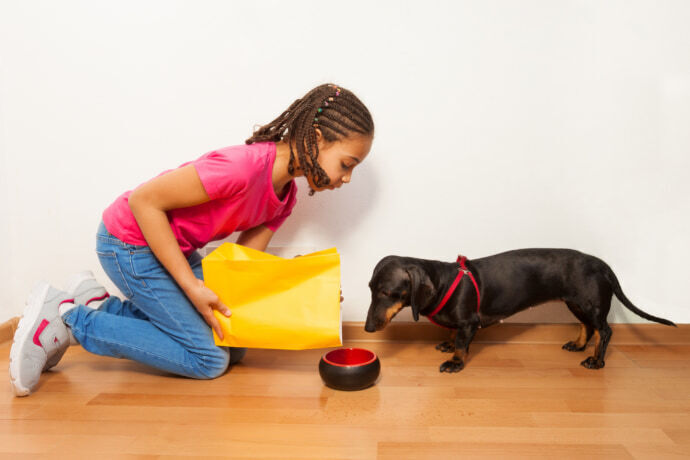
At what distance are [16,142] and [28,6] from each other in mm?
574

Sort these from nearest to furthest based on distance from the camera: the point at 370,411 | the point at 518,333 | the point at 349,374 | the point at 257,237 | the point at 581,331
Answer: the point at 370,411
the point at 349,374
the point at 257,237
the point at 581,331
the point at 518,333

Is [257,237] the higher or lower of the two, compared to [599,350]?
higher

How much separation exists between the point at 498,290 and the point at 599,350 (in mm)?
432

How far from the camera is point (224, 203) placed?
1.68m

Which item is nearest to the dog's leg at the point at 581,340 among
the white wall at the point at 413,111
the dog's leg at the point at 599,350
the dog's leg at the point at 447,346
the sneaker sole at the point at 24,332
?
the dog's leg at the point at 599,350

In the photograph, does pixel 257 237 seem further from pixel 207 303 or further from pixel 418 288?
pixel 418 288

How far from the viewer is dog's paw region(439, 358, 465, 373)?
5.95ft

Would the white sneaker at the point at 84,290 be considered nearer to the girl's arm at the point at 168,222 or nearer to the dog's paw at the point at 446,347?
the girl's arm at the point at 168,222

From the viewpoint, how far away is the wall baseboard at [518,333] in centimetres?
212

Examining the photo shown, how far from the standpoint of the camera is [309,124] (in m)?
1.65

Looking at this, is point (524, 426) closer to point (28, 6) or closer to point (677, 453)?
point (677, 453)

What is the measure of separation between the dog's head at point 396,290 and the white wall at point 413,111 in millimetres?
325

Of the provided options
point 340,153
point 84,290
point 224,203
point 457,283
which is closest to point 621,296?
point 457,283

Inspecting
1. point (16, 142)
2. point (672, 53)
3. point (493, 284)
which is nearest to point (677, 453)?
point (493, 284)
